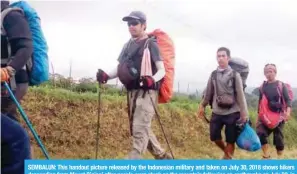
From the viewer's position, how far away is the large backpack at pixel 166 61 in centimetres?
384

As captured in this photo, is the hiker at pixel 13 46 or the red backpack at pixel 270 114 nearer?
the hiker at pixel 13 46

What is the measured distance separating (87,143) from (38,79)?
1.99 meters

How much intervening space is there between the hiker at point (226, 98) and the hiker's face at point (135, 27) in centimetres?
94

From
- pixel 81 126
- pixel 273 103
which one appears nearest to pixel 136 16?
pixel 81 126

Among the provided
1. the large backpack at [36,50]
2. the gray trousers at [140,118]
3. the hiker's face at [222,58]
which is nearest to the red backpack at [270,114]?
the hiker's face at [222,58]

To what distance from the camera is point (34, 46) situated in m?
3.14

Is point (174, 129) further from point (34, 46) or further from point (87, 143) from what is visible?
point (34, 46)

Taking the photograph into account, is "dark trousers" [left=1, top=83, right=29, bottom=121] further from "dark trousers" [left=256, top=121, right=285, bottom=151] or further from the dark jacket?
"dark trousers" [left=256, top=121, right=285, bottom=151]

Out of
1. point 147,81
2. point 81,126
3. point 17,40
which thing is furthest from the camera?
point 81,126

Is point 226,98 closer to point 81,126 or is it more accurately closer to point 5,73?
point 81,126

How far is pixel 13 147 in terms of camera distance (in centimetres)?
246

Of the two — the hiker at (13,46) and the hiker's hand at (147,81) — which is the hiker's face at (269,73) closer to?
the hiker's hand at (147,81)

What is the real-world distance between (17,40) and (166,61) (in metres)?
1.27

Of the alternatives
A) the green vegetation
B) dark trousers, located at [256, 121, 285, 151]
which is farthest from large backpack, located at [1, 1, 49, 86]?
dark trousers, located at [256, 121, 285, 151]
